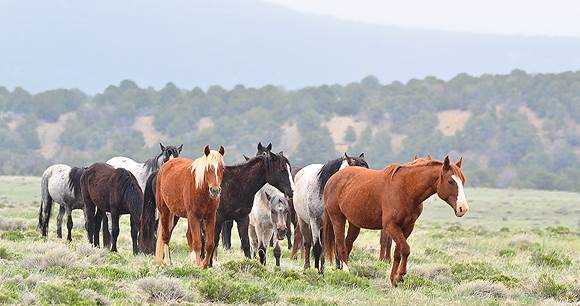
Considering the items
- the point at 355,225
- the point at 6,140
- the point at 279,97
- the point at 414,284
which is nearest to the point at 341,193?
the point at 355,225

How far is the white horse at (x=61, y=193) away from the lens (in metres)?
20.4

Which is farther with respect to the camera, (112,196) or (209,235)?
(112,196)

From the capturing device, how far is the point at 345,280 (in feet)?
43.3

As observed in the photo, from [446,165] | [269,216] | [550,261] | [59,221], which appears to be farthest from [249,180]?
[59,221]

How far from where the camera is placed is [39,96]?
411ft

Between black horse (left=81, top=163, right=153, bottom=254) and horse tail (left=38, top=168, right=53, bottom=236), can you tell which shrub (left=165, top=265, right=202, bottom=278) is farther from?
horse tail (left=38, top=168, right=53, bottom=236)

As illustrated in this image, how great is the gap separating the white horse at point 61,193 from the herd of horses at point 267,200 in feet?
4.64

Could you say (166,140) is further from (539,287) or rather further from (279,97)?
(539,287)

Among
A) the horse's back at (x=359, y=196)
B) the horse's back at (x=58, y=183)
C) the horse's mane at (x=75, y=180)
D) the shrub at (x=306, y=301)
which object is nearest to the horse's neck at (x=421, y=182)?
the horse's back at (x=359, y=196)

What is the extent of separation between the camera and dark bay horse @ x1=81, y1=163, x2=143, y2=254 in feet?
58.9

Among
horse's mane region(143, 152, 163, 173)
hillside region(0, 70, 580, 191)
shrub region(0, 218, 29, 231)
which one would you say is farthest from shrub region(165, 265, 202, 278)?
hillside region(0, 70, 580, 191)

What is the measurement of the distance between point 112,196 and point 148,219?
155cm

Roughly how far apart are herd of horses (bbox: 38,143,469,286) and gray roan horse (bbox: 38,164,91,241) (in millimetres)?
1414

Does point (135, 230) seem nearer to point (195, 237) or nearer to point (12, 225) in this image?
point (195, 237)
